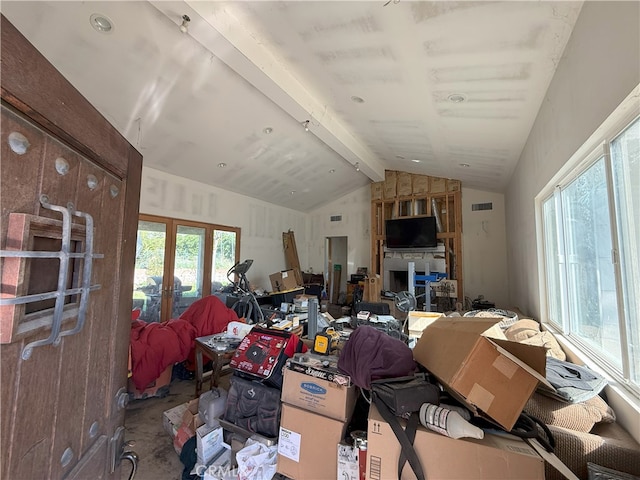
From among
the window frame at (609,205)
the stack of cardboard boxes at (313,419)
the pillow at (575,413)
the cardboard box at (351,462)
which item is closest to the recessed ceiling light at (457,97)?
the window frame at (609,205)

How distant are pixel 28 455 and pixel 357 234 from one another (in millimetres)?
7345

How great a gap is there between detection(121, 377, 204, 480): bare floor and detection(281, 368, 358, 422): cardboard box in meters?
1.12

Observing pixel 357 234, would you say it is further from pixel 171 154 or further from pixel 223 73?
pixel 223 73

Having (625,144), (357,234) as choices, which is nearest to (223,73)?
(625,144)

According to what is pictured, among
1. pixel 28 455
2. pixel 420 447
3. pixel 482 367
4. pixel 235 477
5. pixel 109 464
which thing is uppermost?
pixel 28 455

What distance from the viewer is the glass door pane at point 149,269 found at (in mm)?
4438

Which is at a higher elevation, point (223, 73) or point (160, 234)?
point (223, 73)

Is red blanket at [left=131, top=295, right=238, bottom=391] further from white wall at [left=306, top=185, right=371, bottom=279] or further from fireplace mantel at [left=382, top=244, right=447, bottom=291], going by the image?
white wall at [left=306, top=185, right=371, bottom=279]

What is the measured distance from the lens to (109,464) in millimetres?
896

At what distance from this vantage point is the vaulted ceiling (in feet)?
6.44

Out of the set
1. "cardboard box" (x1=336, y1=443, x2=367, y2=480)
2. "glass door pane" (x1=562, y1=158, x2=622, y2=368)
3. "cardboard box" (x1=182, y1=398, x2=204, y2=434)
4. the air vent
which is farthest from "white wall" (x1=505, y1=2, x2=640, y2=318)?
"cardboard box" (x1=182, y1=398, x2=204, y2=434)

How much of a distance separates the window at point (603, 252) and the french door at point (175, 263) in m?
5.26

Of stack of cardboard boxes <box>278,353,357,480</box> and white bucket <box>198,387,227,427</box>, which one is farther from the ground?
stack of cardboard boxes <box>278,353,357,480</box>

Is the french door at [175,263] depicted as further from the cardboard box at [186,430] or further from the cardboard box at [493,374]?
the cardboard box at [493,374]
